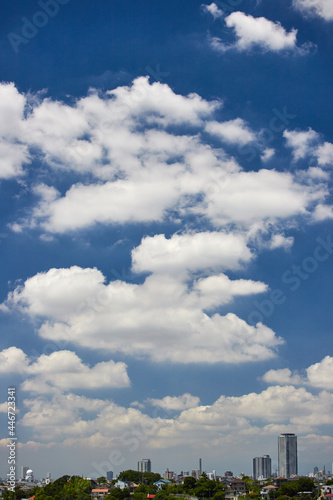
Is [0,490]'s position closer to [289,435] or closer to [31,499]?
[31,499]

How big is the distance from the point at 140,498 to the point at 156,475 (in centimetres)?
5250

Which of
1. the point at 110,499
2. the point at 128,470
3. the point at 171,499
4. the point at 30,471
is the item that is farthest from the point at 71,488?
the point at 30,471

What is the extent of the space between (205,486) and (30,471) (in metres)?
70.7

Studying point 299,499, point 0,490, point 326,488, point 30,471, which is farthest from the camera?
point 30,471

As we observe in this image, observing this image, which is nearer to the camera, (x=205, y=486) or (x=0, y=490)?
(x=205, y=486)

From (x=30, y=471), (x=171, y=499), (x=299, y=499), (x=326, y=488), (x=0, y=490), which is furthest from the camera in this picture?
(x=30, y=471)

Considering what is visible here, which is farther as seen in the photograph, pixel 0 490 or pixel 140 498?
pixel 0 490

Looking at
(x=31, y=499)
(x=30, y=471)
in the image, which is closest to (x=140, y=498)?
(x=31, y=499)

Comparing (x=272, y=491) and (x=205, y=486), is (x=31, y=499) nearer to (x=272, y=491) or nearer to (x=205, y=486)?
(x=205, y=486)

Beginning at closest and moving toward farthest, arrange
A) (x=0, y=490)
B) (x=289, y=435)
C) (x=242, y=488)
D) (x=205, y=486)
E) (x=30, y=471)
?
1. (x=205, y=486)
2. (x=242, y=488)
3. (x=0, y=490)
4. (x=30, y=471)
5. (x=289, y=435)

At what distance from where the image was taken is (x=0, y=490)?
132750mm

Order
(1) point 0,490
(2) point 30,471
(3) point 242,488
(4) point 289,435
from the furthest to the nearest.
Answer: (4) point 289,435, (2) point 30,471, (1) point 0,490, (3) point 242,488

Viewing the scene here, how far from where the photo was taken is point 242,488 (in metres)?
122

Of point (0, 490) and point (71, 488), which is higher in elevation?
point (71, 488)
